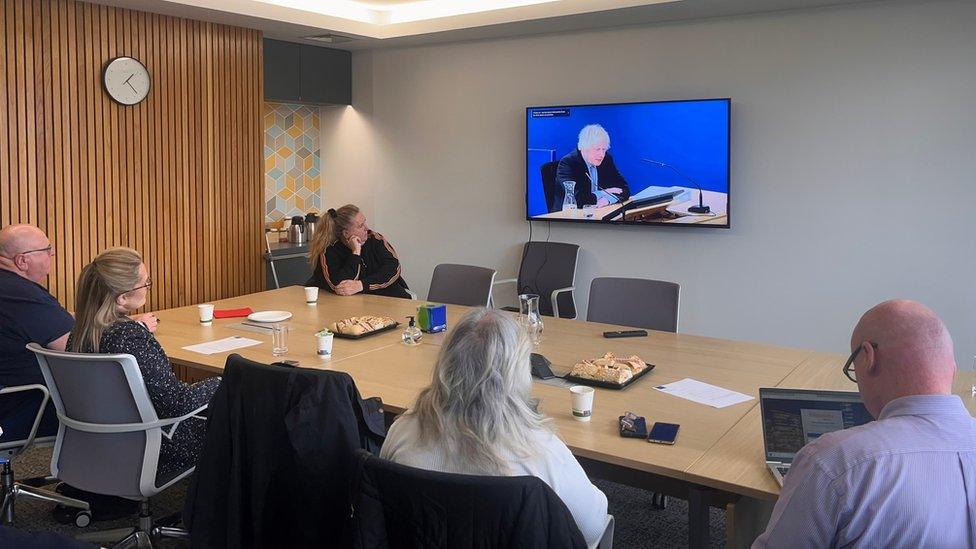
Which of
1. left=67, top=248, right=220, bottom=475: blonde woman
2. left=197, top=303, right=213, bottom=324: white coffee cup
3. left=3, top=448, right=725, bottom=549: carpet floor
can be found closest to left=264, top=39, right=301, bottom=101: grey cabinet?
left=197, top=303, right=213, bottom=324: white coffee cup

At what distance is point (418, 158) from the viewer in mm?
7387

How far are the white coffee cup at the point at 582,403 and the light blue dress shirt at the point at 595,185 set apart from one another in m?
3.66

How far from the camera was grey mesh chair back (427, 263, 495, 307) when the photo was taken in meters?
5.16

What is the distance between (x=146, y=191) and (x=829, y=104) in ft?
14.9

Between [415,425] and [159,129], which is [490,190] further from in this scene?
[415,425]

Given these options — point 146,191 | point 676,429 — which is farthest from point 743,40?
point 146,191

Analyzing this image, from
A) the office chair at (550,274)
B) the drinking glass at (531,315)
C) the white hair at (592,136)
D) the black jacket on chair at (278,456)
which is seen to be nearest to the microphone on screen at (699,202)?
the white hair at (592,136)

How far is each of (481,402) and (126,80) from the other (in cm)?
459

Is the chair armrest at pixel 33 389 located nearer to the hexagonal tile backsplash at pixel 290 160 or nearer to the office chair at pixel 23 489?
the office chair at pixel 23 489

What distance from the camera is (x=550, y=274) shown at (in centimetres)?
657

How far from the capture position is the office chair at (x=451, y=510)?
5.93ft

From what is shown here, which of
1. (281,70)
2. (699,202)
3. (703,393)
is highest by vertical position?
(281,70)

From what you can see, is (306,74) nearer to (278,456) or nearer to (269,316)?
(269,316)

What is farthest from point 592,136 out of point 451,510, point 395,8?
point 451,510
